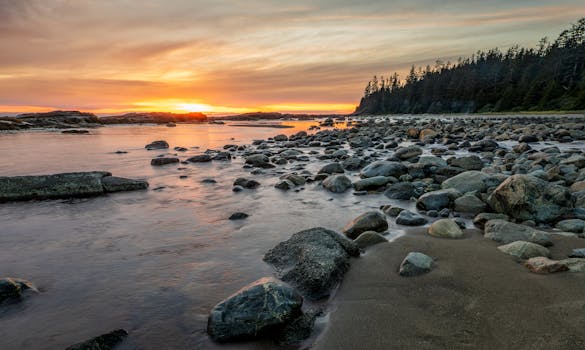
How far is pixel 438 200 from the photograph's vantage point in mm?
6918

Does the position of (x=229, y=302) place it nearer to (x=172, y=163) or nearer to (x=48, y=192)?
(x=48, y=192)

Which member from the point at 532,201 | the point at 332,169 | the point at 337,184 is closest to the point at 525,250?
the point at 532,201

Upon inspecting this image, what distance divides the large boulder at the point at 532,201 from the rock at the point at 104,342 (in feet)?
20.7

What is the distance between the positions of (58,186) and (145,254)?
19.0 ft

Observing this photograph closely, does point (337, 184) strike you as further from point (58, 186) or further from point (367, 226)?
point (58, 186)

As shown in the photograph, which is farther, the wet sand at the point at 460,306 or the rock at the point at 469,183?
the rock at the point at 469,183

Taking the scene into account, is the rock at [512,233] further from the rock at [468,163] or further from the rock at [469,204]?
the rock at [468,163]

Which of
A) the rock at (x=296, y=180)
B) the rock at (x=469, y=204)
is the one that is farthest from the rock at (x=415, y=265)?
the rock at (x=296, y=180)

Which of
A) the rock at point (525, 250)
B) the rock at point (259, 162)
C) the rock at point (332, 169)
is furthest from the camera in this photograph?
the rock at point (259, 162)

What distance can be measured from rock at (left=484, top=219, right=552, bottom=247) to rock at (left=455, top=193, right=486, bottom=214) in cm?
113

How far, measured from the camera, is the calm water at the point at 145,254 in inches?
128

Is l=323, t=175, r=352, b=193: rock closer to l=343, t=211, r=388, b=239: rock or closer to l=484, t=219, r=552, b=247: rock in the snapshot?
l=343, t=211, r=388, b=239: rock

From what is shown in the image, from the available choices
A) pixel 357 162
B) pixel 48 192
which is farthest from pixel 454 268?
pixel 48 192

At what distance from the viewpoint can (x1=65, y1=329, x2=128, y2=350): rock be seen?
2.80 meters
